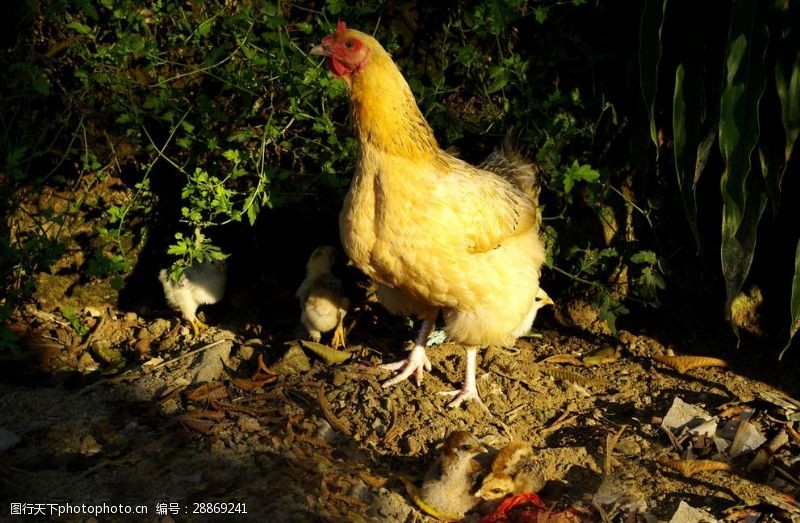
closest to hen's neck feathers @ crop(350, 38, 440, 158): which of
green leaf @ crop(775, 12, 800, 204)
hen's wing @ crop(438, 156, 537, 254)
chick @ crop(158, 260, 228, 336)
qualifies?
hen's wing @ crop(438, 156, 537, 254)

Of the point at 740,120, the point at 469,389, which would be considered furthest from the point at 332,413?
the point at 740,120

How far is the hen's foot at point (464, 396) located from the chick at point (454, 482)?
2.83 feet

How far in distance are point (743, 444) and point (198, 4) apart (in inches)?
158

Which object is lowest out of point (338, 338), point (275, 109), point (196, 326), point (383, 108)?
point (196, 326)

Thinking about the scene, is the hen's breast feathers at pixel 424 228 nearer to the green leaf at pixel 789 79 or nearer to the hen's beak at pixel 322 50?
the hen's beak at pixel 322 50

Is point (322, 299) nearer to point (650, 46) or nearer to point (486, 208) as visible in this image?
point (486, 208)

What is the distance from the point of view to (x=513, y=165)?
4.84 metres

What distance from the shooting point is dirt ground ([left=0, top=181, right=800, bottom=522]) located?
11.4 feet

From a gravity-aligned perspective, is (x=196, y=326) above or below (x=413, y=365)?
below

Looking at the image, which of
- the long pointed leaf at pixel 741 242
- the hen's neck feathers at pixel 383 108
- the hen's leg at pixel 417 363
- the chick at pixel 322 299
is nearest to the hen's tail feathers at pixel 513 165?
the hen's neck feathers at pixel 383 108

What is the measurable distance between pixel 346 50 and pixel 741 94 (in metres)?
1.91

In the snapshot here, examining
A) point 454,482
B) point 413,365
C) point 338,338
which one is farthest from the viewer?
point 338,338

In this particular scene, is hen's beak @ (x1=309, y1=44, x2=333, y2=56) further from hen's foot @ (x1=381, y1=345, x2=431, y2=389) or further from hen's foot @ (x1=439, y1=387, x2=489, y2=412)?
hen's foot @ (x1=439, y1=387, x2=489, y2=412)

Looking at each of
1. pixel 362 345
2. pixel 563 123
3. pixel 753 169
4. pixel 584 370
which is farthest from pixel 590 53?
pixel 362 345
